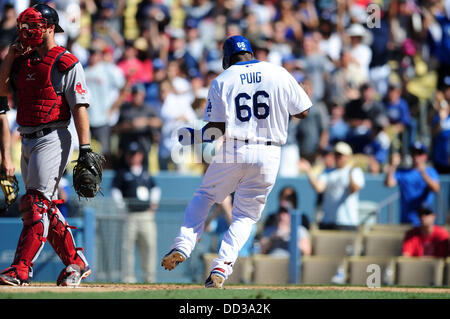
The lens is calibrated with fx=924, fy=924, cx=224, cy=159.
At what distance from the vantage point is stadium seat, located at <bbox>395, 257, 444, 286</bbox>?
1122 centimetres

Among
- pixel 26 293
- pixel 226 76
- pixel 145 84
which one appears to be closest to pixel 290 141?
pixel 145 84

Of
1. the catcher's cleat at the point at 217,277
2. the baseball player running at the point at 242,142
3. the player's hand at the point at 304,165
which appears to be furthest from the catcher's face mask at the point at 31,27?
the player's hand at the point at 304,165

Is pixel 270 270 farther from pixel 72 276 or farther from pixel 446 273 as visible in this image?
pixel 72 276

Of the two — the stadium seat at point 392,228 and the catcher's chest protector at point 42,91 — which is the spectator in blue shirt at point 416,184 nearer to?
the stadium seat at point 392,228

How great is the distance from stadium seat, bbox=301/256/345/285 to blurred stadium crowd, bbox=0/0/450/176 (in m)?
2.70

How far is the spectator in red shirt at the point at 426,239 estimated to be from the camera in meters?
11.9

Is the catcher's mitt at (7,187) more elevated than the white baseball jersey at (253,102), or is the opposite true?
the white baseball jersey at (253,102)

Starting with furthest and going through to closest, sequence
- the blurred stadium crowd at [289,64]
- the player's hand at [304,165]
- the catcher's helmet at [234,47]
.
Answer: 1. the blurred stadium crowd at [289,64]
2. the player's hand at [304,165]
3. the catcher's helmet at [234,47]

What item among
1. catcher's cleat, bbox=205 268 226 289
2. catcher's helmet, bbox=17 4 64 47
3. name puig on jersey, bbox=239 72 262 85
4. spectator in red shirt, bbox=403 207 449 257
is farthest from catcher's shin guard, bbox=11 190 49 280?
spectator in red shirt, bbox=403 207 449 257

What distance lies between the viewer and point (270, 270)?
40.5ft

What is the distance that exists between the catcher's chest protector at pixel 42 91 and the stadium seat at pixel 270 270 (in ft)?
17.7

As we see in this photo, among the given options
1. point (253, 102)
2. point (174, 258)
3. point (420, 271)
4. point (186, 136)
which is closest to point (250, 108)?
point (253, 102)

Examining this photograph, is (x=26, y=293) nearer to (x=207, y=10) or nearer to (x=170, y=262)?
(x=170, y=262)

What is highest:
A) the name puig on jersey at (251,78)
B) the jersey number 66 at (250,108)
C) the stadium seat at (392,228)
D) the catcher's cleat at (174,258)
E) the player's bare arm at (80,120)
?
the name puig on jersey at (251,78)
